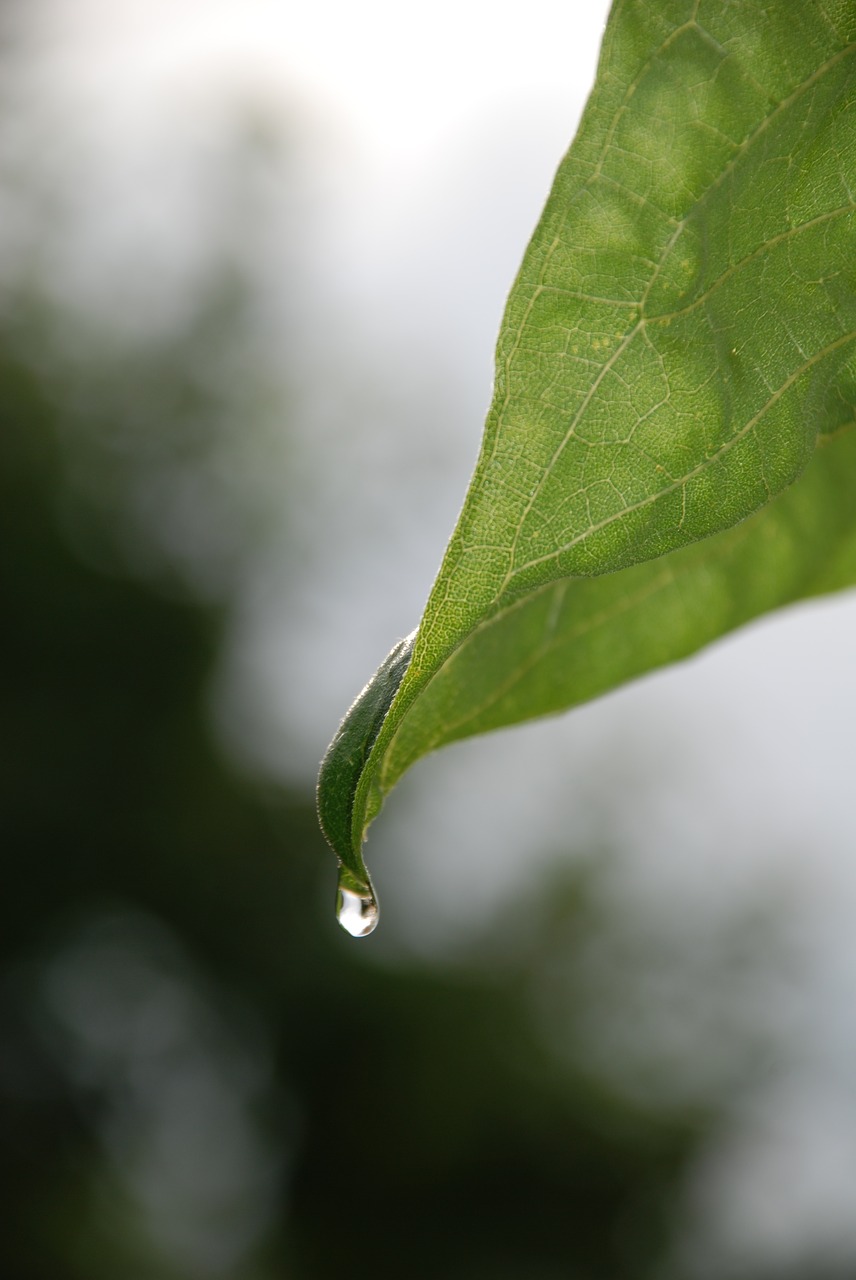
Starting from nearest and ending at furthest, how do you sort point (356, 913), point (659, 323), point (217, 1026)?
1. point (659, 323)
2. point (356, 913)
3. point (217, 1026)

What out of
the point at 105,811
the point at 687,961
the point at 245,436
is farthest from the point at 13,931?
the point at 687,961

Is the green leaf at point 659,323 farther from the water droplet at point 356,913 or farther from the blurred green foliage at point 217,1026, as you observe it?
the blurred green foliage at point 217,1026

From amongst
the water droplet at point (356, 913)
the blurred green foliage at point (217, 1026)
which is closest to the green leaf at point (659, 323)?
the water droplet at point (356, 913)

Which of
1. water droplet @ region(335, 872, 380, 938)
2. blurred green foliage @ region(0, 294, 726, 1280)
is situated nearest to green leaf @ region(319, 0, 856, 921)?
water droplet @ region(335, 872, 380, 938)

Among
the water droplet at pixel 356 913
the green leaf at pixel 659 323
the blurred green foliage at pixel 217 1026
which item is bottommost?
the blurred green foliage at pixel 217 1026

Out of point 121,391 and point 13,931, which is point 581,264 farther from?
point 121,391

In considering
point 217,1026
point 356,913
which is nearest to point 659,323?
point 356,913

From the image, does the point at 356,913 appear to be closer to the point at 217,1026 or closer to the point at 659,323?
the point at 659,323

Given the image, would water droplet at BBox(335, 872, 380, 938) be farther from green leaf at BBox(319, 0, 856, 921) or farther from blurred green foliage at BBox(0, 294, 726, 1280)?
blurred green foliage at BBox(0, 294, 726, 1280)

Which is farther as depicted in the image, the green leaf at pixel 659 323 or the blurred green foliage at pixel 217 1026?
the blurred green foliage at pixel 217 1026
